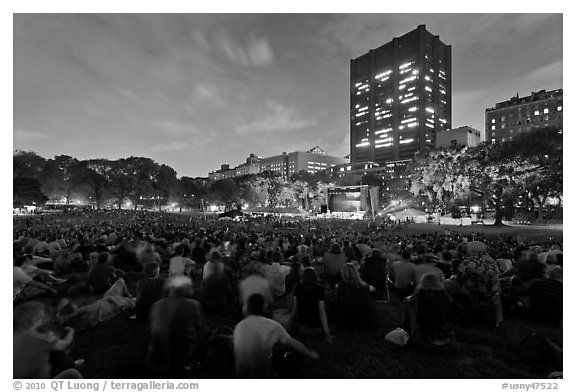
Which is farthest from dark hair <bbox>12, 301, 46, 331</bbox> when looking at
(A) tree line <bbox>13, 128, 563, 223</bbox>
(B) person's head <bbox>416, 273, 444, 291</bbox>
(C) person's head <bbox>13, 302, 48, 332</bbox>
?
(A) tree line <bbox>13, 128, 563, 223</bbox>

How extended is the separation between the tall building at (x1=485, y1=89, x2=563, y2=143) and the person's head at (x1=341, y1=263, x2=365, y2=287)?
97335 mm

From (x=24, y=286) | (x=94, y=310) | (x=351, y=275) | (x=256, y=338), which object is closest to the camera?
(x=256, y=338)

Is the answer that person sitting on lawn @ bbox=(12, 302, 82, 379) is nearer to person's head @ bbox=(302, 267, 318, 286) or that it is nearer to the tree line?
person's head @ bbox=(302, 267, 318, 286)

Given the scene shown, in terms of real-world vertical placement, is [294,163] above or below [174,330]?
above

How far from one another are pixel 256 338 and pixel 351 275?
215 centimetres

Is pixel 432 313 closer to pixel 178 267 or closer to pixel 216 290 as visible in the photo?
pixel 216 290

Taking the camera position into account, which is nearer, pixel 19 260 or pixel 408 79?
pixel 19 260

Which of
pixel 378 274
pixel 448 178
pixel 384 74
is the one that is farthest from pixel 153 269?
pixel 384 74

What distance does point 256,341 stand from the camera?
316cm

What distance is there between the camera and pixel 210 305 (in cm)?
583

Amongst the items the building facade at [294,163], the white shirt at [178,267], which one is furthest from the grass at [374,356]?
the building facade at [294,163]
